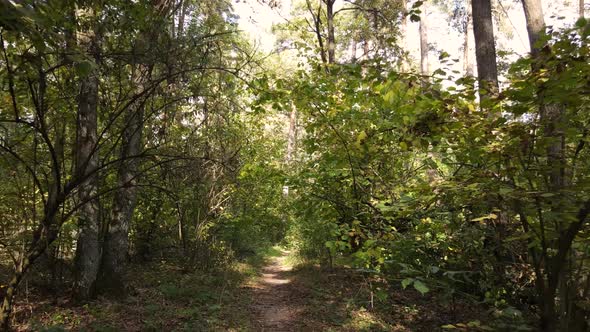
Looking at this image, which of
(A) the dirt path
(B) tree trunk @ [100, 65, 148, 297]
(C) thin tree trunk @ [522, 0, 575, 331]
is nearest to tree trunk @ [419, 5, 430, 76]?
(A) the dirt path

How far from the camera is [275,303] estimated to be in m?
9.27

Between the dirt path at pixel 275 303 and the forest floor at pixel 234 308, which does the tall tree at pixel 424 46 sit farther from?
the dirt path at pixel 275 303

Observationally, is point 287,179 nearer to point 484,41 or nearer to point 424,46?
point 484,41

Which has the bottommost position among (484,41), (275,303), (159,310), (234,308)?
(275,303)

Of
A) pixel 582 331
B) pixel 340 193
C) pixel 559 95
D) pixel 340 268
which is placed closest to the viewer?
pixel 559 95

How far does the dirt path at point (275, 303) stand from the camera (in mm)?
7441

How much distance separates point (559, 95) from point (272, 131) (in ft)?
56.7

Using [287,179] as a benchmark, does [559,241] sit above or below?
below

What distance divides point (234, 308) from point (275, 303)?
1406 millimetres

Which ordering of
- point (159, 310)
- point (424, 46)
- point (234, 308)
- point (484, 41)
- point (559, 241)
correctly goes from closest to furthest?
point (559, 241) → point (484, 41) → point (159, 310) → point (234, 308) → point (424, 46)

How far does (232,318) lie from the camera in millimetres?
7367

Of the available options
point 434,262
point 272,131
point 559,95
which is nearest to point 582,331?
point 559,95

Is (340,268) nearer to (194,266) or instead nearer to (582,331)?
(194,266)

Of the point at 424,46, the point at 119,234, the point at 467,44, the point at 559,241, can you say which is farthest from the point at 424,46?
the point at 559,241
